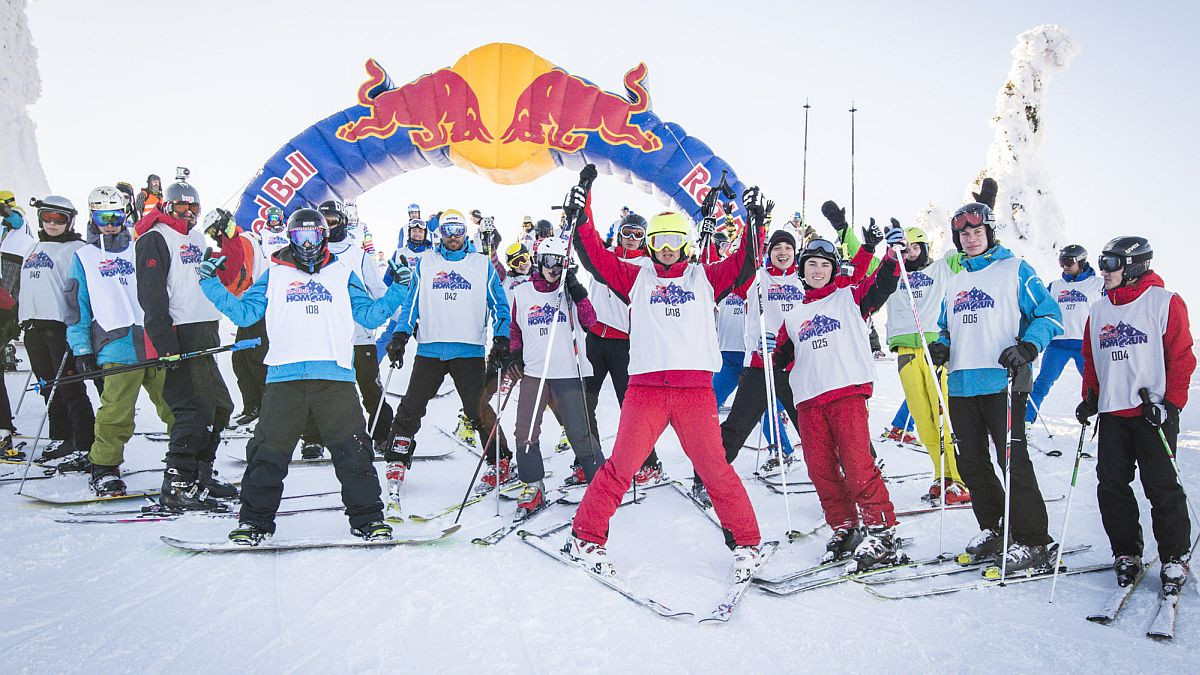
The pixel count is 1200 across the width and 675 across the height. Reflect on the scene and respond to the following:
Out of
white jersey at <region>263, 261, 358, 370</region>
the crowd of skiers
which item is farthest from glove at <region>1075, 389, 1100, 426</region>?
white jersey at <region>263, 261, 358, 370</region>

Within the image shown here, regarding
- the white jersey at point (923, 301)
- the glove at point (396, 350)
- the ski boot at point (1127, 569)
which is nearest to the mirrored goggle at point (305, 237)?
the glove at point (396, 350)

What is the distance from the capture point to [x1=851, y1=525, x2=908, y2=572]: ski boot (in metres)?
3.63

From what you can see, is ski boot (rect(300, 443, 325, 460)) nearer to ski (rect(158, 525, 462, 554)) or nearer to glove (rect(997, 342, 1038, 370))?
ski (rect(158, 525, 462, 554))

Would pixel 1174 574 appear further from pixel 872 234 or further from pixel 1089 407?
A: pixel 872 234

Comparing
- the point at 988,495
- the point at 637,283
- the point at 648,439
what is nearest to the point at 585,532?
the point at 648,439

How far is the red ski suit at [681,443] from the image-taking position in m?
3.61

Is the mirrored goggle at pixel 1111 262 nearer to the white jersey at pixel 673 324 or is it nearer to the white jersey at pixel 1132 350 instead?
the white jersey at pixel 1132 350

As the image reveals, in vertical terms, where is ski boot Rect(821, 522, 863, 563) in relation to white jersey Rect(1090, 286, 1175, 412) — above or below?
below

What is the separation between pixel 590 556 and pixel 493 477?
7.25ft

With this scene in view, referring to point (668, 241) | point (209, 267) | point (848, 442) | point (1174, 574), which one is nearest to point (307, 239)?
point (209, 267)

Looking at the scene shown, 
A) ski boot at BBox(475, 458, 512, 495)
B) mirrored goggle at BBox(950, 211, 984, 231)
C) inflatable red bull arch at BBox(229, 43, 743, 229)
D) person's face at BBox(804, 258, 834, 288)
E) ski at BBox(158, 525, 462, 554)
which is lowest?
ski boot at BBox(475, 458, 512, 495)

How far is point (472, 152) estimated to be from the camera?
1120 cm

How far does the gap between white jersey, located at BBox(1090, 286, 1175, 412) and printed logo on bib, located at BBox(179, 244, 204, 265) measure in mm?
5806

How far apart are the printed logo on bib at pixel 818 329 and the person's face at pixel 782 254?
5.23 feet
